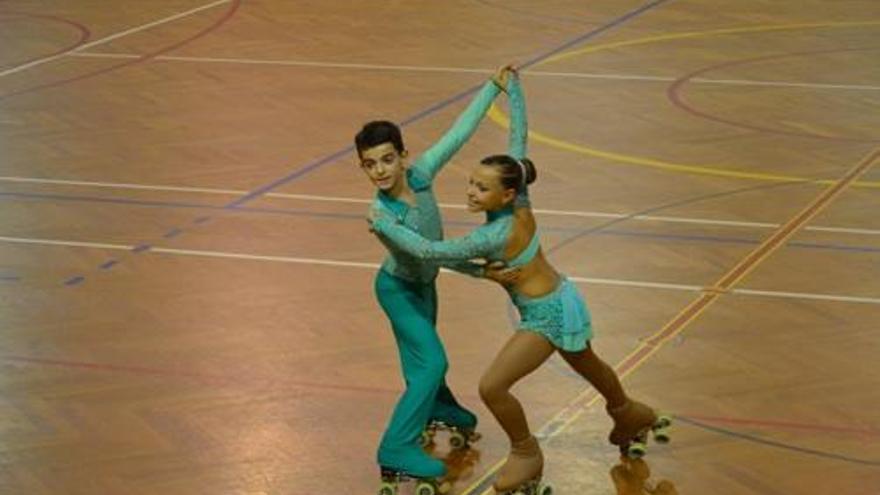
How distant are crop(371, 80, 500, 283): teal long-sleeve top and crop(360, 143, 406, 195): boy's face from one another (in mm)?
78

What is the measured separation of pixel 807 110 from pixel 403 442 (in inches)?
314

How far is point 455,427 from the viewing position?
8500 millimetres

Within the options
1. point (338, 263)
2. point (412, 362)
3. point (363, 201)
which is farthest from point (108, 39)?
point (412, 362)

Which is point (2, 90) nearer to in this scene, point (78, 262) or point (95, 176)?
point (95, 176)

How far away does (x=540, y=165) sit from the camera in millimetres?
13531

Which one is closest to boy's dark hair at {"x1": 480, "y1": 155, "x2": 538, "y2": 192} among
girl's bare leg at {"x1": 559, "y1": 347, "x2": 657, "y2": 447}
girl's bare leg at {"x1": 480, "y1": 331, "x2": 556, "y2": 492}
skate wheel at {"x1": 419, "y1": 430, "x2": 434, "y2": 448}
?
girl's bare leg at {"x1": 480, "y1": 331, "x2": 556, "y2": 492}

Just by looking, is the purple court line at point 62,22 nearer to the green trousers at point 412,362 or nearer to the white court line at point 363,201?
the white court line at point 363,201

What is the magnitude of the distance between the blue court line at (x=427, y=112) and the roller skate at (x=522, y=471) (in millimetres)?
4192

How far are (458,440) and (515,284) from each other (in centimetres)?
110

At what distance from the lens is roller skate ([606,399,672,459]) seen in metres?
8.15

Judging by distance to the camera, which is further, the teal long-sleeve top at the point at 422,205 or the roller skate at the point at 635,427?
the roller skate at the point at 635,427

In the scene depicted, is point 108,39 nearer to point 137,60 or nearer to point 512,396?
point 137,60

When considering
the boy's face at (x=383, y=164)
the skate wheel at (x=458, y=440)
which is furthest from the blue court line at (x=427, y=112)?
the boy's face at (x=383, y=164)

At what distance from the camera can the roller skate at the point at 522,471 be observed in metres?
7.80
